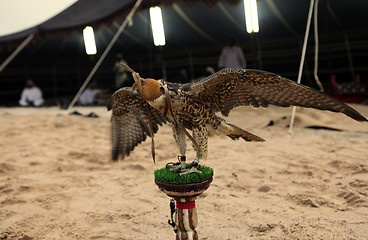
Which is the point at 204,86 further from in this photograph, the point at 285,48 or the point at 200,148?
the point at 285,48

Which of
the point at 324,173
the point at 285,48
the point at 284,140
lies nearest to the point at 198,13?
the point at 285,48

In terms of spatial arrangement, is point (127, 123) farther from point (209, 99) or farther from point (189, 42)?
point (189, 42)

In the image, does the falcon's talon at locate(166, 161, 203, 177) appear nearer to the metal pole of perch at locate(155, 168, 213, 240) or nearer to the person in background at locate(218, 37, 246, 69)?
the metal pole of perch at locate(155, 168, 213, 240)

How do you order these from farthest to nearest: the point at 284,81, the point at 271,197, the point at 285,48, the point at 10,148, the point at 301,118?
the point at 285,48 < the point at 301,118 < the point at 10,148 < the point at 271,197 < the point at 284,81

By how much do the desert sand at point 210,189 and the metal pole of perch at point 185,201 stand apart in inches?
17.4

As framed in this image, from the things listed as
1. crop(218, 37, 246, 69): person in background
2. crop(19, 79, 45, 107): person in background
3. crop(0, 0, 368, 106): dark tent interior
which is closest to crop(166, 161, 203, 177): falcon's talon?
crop(0, 0, 368, 106): dark tent interior

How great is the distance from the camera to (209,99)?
1.64m

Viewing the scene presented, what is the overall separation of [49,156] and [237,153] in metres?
2.30

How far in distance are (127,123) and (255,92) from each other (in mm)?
833

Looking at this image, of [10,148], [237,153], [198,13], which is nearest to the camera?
[237,153]

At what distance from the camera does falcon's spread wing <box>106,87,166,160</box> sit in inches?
73.5

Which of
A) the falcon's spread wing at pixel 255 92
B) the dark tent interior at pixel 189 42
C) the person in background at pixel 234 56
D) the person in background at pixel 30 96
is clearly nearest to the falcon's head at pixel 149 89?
the falcon's spread wing at pixel 255 92

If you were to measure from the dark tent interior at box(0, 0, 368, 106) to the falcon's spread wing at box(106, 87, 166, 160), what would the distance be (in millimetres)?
4498

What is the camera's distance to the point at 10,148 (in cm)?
413
